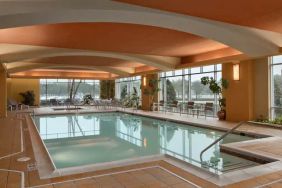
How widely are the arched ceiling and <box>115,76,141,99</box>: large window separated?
798 cm

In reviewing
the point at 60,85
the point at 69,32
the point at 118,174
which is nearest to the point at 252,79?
the point at 69,32

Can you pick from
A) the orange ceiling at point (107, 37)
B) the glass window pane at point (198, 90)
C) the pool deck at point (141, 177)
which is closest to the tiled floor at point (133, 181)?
the pool deck at point (141, 177)

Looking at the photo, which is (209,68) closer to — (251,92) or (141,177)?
(251,92)

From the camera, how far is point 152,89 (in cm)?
1559

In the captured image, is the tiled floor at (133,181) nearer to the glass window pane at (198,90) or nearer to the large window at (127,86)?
the glass window pane at (198,90)

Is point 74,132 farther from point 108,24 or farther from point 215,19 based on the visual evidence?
point 215,19

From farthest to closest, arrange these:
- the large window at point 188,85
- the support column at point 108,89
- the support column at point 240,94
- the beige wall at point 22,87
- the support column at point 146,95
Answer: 1. the support column at point 108,89
2. the beige wall at point 22,87
3. the support column at point 146,95
4. the large window at point 188,85
5. the support column at point 240,94

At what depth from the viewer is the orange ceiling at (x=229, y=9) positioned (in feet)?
14.5

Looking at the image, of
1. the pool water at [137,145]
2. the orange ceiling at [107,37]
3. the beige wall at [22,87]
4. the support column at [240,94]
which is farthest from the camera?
the beige wall at [22,87]

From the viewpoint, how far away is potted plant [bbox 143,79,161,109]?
50.2ft

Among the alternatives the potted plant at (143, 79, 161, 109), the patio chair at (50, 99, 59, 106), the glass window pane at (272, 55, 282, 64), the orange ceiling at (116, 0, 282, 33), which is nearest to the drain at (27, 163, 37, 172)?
the orange ceiling at (116, 0, 282, 33)

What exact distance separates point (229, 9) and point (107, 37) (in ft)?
13.1

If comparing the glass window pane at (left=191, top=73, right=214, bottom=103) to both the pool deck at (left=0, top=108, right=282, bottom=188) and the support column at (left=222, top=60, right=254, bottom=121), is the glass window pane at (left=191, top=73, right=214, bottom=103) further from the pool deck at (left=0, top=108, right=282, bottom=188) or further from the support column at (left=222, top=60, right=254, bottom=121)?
the pool deck at (left=0, top=108, right=282, bottom=188)

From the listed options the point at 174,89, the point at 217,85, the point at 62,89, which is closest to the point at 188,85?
the point at 174,89
